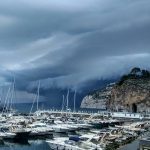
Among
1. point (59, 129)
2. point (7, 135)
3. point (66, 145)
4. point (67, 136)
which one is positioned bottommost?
point (66, 145)

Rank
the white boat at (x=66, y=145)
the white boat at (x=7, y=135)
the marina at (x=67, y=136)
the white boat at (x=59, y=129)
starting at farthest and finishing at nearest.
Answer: the white boat at (x=59, y=129) < the white boat at (x=7, y=135) < the marina at (x=67, y=136) < the white boat at (x=66, y=145)

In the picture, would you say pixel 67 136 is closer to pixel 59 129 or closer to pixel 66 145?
pixel 59 129

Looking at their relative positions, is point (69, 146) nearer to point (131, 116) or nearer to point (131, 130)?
point (131, 130)

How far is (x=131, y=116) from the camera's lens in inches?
5694

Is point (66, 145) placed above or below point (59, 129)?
below

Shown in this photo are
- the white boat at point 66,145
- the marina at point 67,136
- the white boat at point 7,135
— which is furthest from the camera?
the white boat at point 7,135

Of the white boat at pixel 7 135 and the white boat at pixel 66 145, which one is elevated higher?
the white boat at pixel 7 135

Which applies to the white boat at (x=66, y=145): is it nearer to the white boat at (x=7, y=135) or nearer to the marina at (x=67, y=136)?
the marina at (x=67, y=136)

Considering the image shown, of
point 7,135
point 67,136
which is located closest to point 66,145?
point 7,135

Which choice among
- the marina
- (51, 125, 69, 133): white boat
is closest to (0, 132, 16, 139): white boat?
the marina

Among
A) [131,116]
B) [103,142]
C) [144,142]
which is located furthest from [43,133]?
[131,116]

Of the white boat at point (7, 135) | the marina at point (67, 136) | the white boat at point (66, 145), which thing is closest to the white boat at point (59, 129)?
the marina at point (67, 136)

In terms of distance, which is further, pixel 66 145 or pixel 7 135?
pixel 7 135

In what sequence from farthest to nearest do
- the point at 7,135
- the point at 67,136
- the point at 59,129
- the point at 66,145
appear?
the point at 59,129 → the point at 67,136 → the point at 7,135 → the point at 66,145
